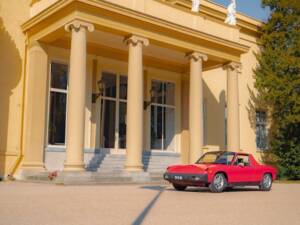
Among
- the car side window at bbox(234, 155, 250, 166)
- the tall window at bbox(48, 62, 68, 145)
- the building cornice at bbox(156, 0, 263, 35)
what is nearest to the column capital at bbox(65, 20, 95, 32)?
the tall window at bbox(48, 62, 68, 145)

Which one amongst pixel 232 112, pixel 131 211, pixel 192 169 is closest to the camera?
pixel 131 211

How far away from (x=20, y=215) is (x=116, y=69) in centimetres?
1444

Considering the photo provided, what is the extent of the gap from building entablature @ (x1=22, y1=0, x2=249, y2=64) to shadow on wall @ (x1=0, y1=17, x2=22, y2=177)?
0.87m

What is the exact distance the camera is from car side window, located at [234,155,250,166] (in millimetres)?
13713

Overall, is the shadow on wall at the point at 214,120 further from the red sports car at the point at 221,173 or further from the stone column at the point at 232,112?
the red sports car at the point at 221,173

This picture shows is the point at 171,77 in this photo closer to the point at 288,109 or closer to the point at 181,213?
the point at 288,109

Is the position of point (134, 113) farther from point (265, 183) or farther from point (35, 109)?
point (265, 183)

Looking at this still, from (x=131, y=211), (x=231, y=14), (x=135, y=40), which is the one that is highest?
Answer: (x=231, y=14)

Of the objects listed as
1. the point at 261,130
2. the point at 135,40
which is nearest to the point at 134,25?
the point at 135,40

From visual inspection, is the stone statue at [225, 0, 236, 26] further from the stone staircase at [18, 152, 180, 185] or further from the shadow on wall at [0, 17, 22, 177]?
the shadow on wall at [0, 17, 22, 177]

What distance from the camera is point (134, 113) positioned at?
645 inches

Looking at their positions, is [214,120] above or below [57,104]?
below

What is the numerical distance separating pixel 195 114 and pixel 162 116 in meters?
4.45

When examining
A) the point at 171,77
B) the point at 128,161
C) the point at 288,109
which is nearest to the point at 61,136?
the point at 128,161
